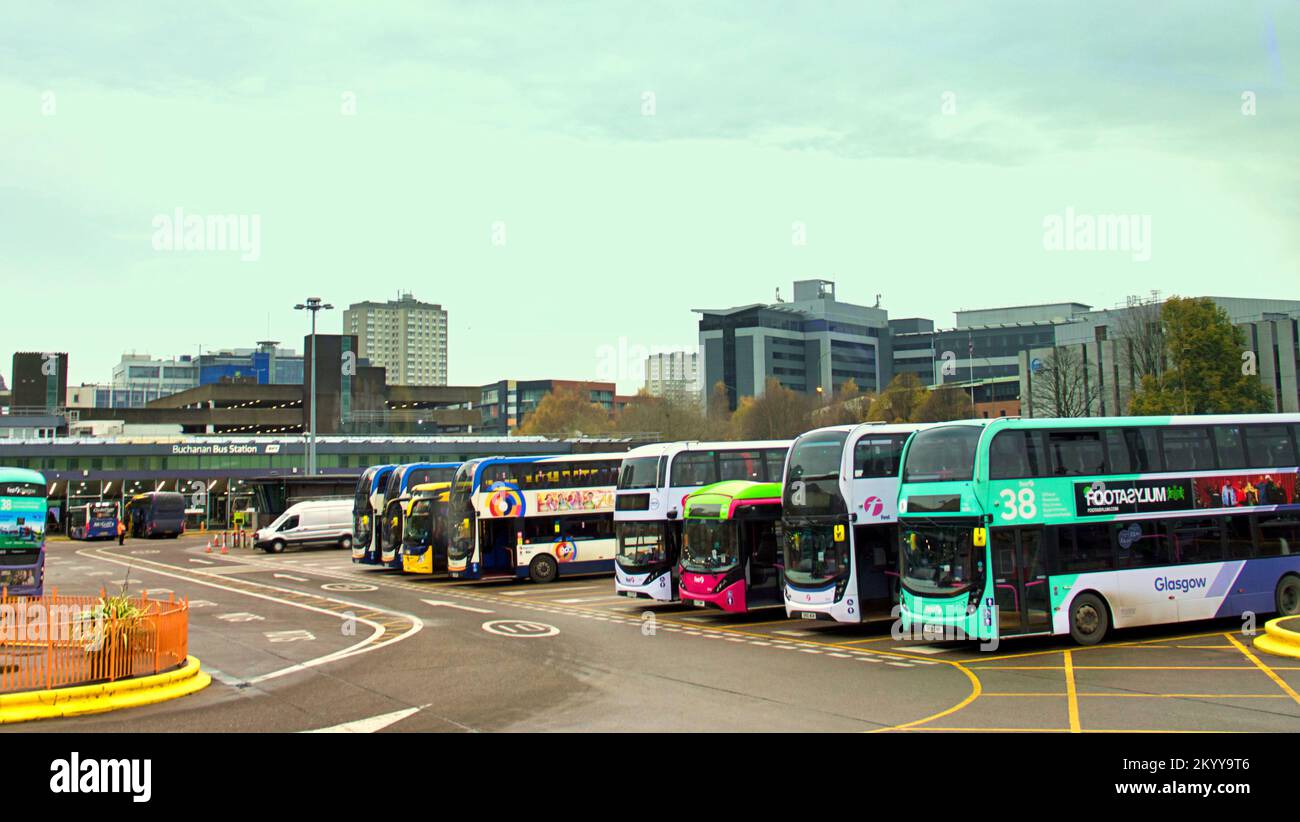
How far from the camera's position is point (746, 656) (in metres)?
19.4

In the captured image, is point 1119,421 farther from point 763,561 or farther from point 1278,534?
point 763,561

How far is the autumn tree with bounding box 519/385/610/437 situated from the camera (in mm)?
134375

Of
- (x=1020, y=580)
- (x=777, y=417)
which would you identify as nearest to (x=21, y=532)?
(x=1020, y=580)

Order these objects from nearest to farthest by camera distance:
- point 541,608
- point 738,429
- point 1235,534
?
1. point 1235,534
2. point 541,608
3. point 738,429

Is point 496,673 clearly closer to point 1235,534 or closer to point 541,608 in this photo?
point 541,608

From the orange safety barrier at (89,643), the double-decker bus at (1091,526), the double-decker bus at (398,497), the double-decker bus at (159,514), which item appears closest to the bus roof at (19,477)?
the orange safety barrier at (89,643)

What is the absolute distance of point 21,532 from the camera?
28578mm

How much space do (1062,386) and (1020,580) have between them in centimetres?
4774

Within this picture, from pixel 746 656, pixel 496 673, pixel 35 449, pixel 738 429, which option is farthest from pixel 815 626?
pixel 35 449

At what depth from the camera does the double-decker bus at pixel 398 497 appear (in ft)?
141

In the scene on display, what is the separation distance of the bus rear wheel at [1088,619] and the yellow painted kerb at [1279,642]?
8.16 ft
